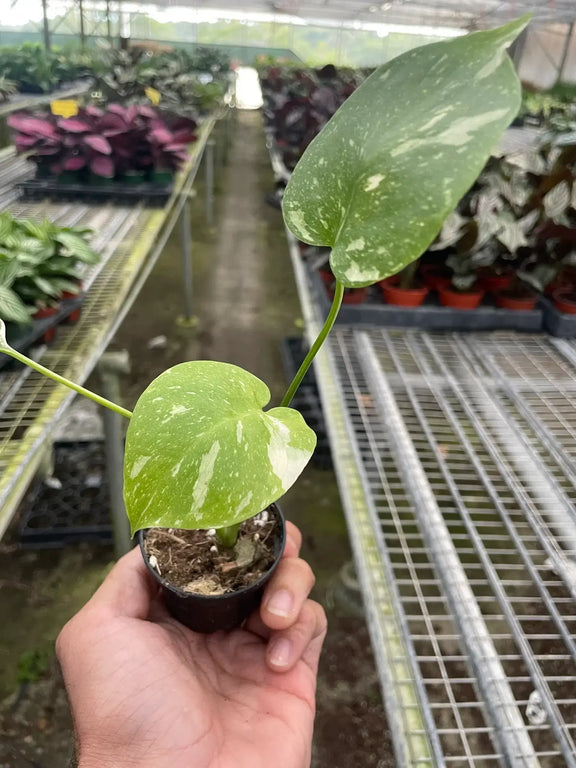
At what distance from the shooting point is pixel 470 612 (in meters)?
0.73

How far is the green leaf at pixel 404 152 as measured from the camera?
16.6 inches

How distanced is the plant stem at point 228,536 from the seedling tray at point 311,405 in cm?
124

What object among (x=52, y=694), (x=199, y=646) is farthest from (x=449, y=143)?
(x=52, y=694)

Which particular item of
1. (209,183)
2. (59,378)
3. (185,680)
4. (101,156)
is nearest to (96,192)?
(101,156)

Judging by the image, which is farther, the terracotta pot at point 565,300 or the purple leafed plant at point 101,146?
the purple leafed plant at point 101,146

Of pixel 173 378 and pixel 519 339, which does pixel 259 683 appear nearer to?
pixel 173 378

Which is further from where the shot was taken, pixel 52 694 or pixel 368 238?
pixel 52 694

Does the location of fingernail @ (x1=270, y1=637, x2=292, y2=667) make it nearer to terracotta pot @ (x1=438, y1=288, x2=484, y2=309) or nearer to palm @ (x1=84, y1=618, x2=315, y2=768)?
palm @ (x1=84, y1=618, x2=315, y2=768)

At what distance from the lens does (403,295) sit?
153cm

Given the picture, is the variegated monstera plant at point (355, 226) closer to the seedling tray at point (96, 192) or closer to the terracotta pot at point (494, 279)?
the terracotta pot at point (494, 279)

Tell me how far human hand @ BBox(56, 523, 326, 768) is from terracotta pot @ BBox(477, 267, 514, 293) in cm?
115

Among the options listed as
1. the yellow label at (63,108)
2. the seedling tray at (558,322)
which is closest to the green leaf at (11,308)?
the seedling tray at (558,322)

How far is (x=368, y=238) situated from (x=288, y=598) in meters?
0.43

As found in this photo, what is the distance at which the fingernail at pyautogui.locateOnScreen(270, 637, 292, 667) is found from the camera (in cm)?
67
